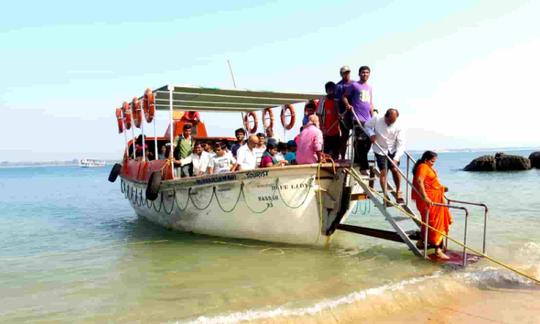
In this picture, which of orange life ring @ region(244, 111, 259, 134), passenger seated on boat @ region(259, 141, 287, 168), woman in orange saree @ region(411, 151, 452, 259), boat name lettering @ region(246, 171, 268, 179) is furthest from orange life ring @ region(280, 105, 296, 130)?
woman in orange saree @ region(411, 151, 452, 259)

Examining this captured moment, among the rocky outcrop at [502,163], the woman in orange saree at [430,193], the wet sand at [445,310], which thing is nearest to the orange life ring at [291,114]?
the woman in orange saree at [430,193]

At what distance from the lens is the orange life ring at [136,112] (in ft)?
38.5

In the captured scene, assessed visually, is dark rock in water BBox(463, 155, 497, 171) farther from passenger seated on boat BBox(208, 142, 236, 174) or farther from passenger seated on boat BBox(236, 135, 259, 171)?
passenger seated on boat BBox(236, 135, 259, 171)

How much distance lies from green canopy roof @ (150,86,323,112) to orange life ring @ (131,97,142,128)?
51cm

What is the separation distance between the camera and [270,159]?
A: 28.9 feet

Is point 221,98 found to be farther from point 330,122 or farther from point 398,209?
point 398,209

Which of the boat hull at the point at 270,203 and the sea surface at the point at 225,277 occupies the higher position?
the boat hull at the point at 270,203

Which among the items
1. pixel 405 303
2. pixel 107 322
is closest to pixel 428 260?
pixel 405 303

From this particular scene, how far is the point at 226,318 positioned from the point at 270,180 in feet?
10.7

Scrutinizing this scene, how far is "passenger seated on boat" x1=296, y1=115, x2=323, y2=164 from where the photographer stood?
323 inches

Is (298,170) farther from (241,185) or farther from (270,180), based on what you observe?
(241,185)

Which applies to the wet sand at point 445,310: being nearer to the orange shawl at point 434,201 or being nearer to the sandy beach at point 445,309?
the sandy beach at point 445,309

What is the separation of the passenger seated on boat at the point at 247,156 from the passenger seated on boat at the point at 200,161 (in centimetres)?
113

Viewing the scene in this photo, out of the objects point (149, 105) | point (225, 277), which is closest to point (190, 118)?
point (149, 105)
